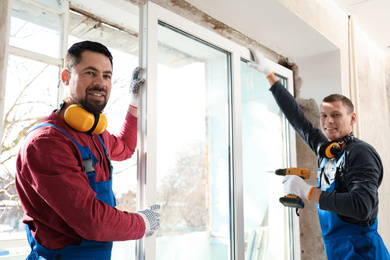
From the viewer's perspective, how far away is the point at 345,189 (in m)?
1.90

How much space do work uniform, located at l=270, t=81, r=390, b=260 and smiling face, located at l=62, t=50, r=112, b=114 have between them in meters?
1.32

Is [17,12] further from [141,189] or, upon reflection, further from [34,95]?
[141,189]

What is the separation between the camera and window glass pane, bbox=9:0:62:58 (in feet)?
9.95

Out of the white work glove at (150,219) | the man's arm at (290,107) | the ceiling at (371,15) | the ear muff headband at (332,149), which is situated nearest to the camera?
the white work glove at (150,219)

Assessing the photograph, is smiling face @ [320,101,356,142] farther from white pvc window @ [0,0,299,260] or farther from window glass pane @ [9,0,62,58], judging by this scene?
window glass pane @ [9,0,62,58]

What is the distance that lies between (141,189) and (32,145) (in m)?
0.58

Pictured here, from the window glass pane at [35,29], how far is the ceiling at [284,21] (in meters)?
1.79

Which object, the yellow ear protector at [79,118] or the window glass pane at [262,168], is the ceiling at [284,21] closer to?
the window glass pane at [262,168]

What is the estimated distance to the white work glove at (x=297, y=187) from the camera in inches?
78.8

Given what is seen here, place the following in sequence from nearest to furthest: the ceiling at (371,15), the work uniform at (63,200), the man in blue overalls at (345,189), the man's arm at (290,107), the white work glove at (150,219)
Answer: the work uniform at (63,200)
the white work glove at (150,219)
the man in blue overalls at (345,189)
the man's arm at (290,107)
the ceiling at (371,15)

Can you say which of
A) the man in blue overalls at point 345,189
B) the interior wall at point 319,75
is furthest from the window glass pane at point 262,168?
the man in blue overalls at point 345,189

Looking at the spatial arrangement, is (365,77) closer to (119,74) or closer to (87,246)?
(119,74)

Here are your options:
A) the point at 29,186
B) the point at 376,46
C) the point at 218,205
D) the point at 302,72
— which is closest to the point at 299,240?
the point at 218,205

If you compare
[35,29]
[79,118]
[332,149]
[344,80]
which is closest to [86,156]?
[79,118]
